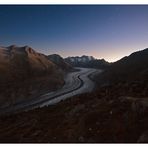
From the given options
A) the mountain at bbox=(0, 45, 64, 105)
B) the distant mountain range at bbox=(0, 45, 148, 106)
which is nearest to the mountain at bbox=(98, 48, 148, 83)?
the distant mountain range at bbox=(0, 45, 148, 106)

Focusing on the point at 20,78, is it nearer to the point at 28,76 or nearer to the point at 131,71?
the point at 28,76

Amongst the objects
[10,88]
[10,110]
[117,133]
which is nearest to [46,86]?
[10,88]

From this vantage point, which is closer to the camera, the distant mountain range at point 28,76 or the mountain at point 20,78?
the distant mountain range at point 28,76

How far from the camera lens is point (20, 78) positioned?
9200 centimetres

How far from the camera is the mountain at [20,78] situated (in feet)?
236

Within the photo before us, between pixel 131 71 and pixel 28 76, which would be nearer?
pixel 131 71

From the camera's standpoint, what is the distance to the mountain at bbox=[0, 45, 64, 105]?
236 ft

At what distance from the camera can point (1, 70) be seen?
94.9 metres

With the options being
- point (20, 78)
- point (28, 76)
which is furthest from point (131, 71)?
point (20, 78)

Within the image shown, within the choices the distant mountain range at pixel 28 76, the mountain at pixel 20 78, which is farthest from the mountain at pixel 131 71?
the mountain at pixel 20 78

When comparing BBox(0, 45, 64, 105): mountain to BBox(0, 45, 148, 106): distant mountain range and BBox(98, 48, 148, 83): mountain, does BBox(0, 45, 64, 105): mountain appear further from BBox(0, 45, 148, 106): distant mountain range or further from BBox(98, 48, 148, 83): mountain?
BBox(98, 48, 148, 83): mountain

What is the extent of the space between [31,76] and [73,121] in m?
77.9

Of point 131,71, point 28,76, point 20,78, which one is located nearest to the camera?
point 131,71

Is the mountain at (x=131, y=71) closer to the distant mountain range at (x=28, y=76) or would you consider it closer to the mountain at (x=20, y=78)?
the distant mountain range at (x=28, y=76)
